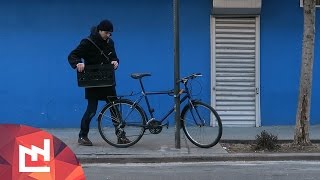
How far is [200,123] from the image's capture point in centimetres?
783

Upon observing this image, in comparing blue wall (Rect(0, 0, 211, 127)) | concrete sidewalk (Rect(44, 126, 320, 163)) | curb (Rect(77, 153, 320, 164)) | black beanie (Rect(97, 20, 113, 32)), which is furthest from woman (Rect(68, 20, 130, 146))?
blue wall (Rect(0, 0, 211, 127))

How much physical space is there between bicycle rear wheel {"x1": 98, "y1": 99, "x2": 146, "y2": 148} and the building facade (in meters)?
2.04

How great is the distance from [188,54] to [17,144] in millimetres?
7230

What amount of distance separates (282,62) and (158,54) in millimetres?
2423

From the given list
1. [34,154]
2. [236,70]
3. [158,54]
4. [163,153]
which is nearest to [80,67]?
[163,153]

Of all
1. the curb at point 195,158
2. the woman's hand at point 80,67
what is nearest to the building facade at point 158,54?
the woman's hand at point 80,67

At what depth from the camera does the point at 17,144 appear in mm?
3119

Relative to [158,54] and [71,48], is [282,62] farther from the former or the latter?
[71,48]

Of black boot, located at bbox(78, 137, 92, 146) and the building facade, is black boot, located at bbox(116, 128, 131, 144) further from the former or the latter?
the building facade

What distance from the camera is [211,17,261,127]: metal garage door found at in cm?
1012

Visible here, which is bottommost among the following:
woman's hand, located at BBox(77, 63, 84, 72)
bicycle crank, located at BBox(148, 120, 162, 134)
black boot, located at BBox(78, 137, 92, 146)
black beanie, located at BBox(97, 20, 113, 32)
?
black boot, located at BBox(78, 137, 92, 146)

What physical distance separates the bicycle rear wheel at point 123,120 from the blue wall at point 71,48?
215 centimetres

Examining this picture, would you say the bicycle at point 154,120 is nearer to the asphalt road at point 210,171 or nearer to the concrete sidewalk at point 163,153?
the concrete sidewalk at point 163,153

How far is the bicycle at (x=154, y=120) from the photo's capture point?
782cm
